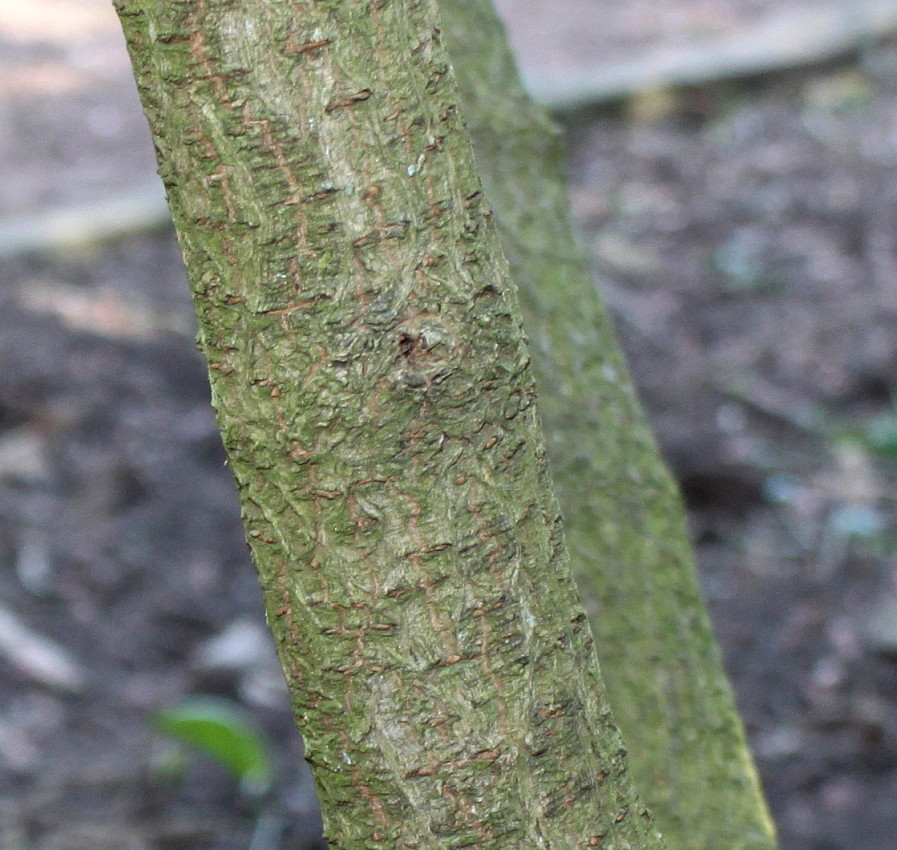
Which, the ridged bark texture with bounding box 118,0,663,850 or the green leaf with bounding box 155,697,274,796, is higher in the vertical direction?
the ridged bark texture with bounding box 118,0,663,850

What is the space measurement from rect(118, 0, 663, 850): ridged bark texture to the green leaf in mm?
1615

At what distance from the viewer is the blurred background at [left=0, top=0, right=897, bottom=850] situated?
8.37 ft

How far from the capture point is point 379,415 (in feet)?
2.40

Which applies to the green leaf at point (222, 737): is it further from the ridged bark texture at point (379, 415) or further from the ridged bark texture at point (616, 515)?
the ridged bark texture at point (379, 415)

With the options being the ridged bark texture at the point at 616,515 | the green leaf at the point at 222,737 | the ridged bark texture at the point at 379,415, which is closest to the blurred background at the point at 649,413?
the green leaf at the point at 222,737

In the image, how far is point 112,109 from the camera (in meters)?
6.12

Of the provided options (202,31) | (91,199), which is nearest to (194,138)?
(202,31)

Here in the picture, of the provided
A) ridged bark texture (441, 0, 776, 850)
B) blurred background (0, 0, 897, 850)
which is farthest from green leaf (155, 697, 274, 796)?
ridged bark texture (441, 0, 776, 850)

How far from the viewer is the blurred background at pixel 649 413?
255cm

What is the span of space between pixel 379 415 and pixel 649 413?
3.00 metres

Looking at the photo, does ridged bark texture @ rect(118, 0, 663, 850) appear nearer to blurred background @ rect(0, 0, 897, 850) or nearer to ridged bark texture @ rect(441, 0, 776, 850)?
ridged bark texture @ rect(441, 0, 776, 850)

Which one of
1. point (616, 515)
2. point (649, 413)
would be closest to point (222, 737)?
point (616, 515)

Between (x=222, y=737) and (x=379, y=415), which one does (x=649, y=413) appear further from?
(x=379, y=415)

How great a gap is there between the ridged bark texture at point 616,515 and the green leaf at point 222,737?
123cm
